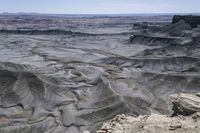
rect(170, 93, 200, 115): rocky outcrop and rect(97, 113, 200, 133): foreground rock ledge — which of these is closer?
rect(97, 113, 200, 133): foreground rock ledge

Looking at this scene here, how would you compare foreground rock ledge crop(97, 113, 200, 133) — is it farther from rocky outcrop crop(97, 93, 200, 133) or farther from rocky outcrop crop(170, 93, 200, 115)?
rocky outcrop crop(170, 93, 200, 115)

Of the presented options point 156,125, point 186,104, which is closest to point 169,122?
point 156,125

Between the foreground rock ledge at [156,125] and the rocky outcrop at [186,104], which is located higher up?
the rocky outcrop at [186,104]

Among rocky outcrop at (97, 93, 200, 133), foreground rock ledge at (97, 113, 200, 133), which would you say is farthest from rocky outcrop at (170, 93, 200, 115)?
foreground rock ledge at (97, 113, 200, 133)

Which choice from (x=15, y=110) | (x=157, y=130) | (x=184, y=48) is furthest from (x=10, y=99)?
(x=184, y=48)

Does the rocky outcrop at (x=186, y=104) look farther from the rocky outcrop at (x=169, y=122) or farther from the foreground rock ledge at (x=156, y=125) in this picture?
the foreground rock ledge at (x=156, y=125)

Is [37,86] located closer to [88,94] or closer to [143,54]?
[88,94]

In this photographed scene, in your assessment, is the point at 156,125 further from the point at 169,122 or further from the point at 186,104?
the point at 186,104

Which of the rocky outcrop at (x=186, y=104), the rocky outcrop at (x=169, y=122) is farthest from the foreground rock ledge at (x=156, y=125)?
the rocky outcrop at (x=186, y=104)
